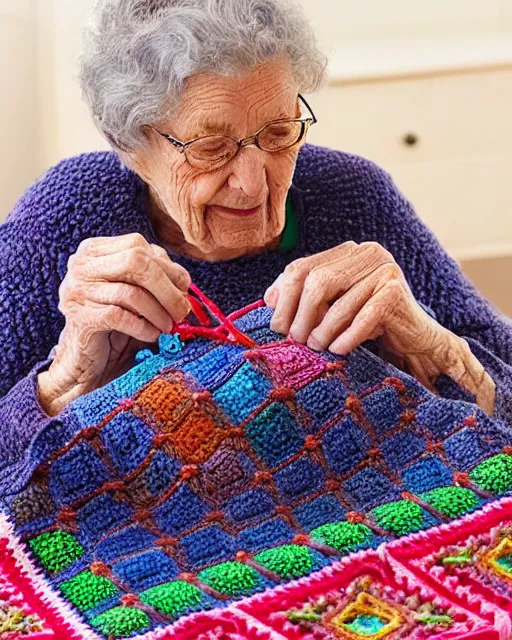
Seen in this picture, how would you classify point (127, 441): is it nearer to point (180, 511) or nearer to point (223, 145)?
point (180, 511)

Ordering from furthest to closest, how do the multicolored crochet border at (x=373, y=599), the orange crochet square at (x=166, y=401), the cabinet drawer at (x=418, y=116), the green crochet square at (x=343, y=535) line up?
the cabinet drawer at (x=418, y=116), the orange crochet square at (x=166, y=401), the green crochet square at (x=343, y=535), the multicolored crochet border at (x=373, y=599)

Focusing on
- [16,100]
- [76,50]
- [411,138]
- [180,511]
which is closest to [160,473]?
[180,511]

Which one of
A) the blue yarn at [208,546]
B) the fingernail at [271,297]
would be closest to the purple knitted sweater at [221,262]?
the fingernail at [271,297]

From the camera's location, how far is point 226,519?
1040 mm

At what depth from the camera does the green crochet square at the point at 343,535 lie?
97 cm

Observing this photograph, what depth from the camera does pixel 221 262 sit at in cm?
138

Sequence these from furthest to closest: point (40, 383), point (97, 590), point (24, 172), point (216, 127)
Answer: point (24, 172), point (40, 383), point (216, 127), point (97, 590)

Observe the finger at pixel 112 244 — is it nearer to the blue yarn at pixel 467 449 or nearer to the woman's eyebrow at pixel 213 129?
the woman's eyebrow at pixel 213 129

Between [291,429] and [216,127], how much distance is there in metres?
0.38

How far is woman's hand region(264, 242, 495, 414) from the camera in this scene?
3.66 ft

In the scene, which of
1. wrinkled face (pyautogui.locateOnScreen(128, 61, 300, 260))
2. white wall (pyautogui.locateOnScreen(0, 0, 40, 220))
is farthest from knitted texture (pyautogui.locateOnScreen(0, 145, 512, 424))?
white wall (pyautogui.locateOnScreen(0, 0, 40, 220))

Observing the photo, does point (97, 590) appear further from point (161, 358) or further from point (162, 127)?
point (162, 127)

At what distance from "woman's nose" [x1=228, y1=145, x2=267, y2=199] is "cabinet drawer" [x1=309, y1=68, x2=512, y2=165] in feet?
3.80

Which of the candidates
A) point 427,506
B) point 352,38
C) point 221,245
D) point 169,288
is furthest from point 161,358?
point 352,38
